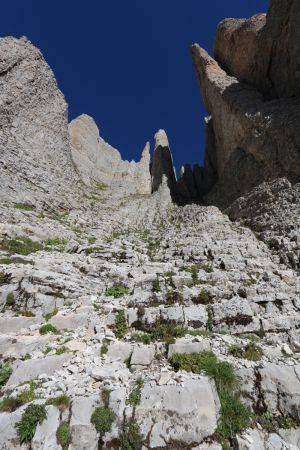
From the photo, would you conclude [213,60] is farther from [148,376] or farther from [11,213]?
[148,376]

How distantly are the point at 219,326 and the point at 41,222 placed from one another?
1579 centimetres

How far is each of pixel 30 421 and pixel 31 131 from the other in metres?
30.2

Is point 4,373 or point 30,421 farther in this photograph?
point 4,373

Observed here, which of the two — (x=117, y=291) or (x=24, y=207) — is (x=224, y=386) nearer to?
(x=117, y=291)

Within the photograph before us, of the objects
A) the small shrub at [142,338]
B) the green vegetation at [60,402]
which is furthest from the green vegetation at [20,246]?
the green vegetation at [60,402]

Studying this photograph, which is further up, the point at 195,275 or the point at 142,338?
the point at 195,275

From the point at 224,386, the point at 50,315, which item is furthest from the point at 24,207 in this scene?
the point at 224,386

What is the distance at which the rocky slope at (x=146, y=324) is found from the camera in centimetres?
754

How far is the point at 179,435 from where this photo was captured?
7.37 metres

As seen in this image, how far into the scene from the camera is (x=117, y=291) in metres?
14.0

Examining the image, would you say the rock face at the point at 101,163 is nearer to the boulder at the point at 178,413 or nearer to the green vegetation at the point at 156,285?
the green vegetation at the point at 156,285

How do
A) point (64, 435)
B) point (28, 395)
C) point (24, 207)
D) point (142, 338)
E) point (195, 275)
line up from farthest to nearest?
point (24, 207) → point (195, 275) → point (142, 338) → point (28, 395) → point (64, 435)

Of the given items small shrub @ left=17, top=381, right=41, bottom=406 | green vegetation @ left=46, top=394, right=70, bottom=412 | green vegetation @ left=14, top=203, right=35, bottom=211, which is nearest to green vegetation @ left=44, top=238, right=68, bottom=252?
green vegetation @ left=14, top=203, right=35, bottom=211

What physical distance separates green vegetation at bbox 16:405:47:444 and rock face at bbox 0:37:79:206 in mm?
19391
